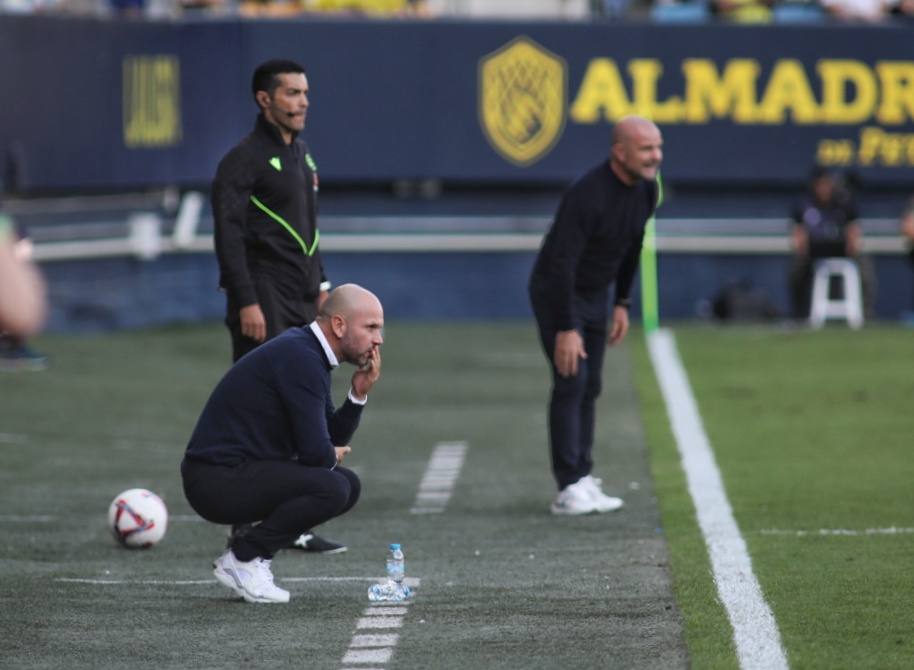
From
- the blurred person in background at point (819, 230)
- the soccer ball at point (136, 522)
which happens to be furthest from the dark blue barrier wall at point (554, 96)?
the soccer ball at point (136, 522)

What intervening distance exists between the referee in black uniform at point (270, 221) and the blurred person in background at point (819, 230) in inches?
549

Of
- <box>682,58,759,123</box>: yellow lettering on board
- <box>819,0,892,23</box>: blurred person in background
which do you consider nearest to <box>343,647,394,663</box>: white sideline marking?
<box>682,58,759,123</box>: yellow lettering on board

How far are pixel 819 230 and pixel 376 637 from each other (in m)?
16.4

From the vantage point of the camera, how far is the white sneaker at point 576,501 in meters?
10.5

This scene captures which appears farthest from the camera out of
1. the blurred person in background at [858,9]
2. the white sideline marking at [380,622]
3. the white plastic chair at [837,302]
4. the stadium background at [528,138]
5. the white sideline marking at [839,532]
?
the blurred person in background at [858,9]

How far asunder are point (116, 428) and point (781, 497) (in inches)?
218

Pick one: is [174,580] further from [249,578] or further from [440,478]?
[440,478]

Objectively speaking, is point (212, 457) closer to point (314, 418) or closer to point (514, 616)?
point (314, 418)

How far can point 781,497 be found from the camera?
1106cm

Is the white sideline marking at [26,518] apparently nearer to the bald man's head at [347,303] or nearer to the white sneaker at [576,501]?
the white sneaker at [576,501]

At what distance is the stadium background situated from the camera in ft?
73.7

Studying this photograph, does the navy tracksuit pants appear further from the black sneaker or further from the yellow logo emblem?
the yellow logo emblem

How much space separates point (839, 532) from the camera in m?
9.73

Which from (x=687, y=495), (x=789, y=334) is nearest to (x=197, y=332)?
(x=789, y=334)
